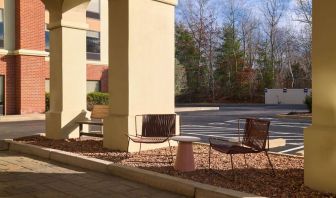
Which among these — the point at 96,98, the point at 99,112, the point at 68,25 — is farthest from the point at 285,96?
the point at 68,25

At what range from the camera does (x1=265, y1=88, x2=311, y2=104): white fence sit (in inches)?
1754

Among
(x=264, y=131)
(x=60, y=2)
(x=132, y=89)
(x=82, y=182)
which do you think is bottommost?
(x=82, y=182)

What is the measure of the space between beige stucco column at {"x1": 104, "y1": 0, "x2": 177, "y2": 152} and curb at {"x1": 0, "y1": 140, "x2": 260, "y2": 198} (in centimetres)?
112

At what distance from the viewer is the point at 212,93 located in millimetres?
51000

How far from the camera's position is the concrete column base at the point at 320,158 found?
5352 mm

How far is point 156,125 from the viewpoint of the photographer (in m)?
8.51

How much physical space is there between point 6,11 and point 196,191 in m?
20.6

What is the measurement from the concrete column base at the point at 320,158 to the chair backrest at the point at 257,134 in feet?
2.94

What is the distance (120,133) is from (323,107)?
457cm

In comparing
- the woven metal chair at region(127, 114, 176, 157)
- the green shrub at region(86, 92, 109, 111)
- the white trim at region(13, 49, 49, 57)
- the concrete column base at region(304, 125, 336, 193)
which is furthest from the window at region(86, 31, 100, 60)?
the concrete column base at region(304, 125, 336, 193)

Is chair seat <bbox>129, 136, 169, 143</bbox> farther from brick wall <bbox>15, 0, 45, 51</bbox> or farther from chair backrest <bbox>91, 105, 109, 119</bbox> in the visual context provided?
brick wall <bbox>15, 0, 45, 51</bbox>

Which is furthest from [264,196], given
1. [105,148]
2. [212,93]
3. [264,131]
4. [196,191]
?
[212,93]

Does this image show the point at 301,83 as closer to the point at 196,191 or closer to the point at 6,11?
the point at 6,11

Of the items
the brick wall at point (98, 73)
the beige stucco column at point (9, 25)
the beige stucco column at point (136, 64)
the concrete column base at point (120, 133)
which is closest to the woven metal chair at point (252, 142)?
the concrete column base at point (120, 133)
